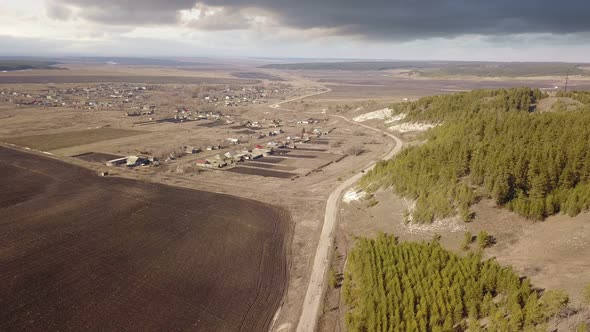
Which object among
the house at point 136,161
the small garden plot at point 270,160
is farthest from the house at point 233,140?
the house at point 136,161

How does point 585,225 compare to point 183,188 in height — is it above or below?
above

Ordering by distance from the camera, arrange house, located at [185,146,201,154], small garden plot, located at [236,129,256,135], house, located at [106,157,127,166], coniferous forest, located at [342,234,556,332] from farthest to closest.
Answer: small garden plot, located at [236,129,256,135]
house, located at [185,146,201,154]
house, located at [106,157,127,166]
coniferous forest, located at [342,234,556,332]

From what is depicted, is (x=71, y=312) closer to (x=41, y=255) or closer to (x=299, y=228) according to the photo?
(x=41, y=255)

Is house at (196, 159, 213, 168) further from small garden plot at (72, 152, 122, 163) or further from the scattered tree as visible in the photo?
the scattered tree

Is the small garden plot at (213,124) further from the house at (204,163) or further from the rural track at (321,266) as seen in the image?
the rural track at (321,266)

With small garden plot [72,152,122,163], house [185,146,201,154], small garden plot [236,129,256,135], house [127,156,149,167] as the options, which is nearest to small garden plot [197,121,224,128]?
small garden plot [236,129,256,135]

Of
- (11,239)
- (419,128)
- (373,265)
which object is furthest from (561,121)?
(11,239)
